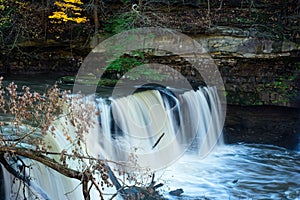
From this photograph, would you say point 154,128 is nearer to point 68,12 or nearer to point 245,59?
point 245,59

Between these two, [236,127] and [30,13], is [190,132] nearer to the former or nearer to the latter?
[236,127]

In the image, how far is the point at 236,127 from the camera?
9.69 m

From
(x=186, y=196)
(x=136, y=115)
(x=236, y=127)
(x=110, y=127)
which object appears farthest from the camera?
(x=236, y=127)

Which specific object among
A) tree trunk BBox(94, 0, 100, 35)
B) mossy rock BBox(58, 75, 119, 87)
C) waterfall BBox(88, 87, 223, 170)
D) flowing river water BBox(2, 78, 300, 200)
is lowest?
flowing river water BBox(2, 78, 300, 200)

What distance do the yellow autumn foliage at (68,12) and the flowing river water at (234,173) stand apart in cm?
179

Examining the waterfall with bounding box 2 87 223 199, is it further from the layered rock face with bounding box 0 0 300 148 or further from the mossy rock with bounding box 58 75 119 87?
the mossy rock with bounding box 58 75 119 87

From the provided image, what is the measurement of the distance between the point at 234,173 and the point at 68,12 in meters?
6.23

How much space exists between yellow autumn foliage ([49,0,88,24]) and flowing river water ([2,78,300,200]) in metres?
1.79

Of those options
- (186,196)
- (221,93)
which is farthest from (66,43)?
(186,196)

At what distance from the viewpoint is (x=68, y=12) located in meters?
10.0

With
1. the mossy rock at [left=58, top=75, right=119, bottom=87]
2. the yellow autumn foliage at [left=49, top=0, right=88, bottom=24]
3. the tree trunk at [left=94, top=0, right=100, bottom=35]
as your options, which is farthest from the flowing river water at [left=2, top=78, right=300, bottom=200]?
the tree trunk at [left=94, top=0, right=100, bottom=35]

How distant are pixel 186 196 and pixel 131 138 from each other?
166 cm

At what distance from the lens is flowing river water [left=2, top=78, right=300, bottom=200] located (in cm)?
637

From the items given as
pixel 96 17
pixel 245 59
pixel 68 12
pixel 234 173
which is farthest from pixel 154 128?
pixel 68 12
